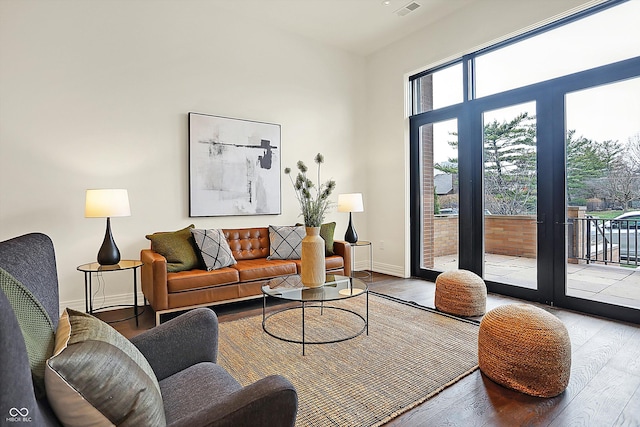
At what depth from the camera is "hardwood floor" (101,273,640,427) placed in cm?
182

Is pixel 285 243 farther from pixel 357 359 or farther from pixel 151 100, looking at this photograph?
pixel 151 100

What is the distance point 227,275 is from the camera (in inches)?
139

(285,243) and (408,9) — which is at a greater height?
(408,9)

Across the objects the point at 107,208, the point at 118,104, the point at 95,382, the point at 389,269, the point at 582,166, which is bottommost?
the point at 389,269

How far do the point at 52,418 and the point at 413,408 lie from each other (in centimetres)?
170

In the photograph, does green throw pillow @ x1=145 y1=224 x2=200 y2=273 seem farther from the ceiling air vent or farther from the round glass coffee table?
the ceiling air vent

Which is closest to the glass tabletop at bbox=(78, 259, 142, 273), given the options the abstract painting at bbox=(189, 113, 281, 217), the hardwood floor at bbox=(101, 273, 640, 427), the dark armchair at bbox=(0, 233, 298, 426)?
the abstract painting at bbox=(189, 113, 281, 217)

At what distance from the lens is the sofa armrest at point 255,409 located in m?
0.92

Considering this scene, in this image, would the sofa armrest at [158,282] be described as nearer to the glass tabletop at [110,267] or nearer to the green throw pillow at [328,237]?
the glass tabletop at [110,267]

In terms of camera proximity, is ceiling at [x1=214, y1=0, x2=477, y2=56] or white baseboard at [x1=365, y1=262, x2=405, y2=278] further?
white baseboard at [x1=365, y1=262, x2=405, y2=278]

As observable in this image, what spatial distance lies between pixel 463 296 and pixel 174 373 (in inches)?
107

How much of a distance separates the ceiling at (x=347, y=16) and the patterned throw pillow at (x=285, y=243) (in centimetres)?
272

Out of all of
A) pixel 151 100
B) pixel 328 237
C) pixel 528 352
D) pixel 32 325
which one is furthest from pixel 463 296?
pixel 151 100

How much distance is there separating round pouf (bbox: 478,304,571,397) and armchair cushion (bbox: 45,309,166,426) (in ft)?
6.43
